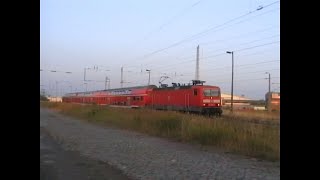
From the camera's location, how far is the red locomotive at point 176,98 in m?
43.4

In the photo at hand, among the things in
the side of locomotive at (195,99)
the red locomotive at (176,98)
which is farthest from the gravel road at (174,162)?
the red locomotive at (176,98)

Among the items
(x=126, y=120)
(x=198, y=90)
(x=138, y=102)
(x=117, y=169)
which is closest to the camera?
(x=117, y=169)

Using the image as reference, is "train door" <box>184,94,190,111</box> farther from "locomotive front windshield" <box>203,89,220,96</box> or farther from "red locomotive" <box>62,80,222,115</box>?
"locomotive front windshield" <box>203,89,220,96</box>

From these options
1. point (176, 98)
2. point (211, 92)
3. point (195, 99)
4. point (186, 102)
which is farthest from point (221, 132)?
point (176, 98)

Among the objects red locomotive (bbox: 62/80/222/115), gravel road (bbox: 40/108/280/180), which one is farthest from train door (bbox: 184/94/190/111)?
gravel road (bbox: 40/108/280/180)

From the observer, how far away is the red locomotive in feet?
142

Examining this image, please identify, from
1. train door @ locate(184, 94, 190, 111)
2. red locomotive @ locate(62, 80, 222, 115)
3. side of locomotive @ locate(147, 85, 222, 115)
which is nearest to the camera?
side of locomotive @ locate(147, 85, 222, 115)

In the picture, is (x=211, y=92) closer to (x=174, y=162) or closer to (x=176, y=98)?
(x=176, y=98)

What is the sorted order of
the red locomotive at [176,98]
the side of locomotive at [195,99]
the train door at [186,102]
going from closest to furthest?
1. the side of locomotive at [195,99]
2. the red locomotive at [176,98]
3. the train door at [186,102]

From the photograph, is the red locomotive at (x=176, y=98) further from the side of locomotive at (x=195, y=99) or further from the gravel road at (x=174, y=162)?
the gravel road at (x=174, y=162)
